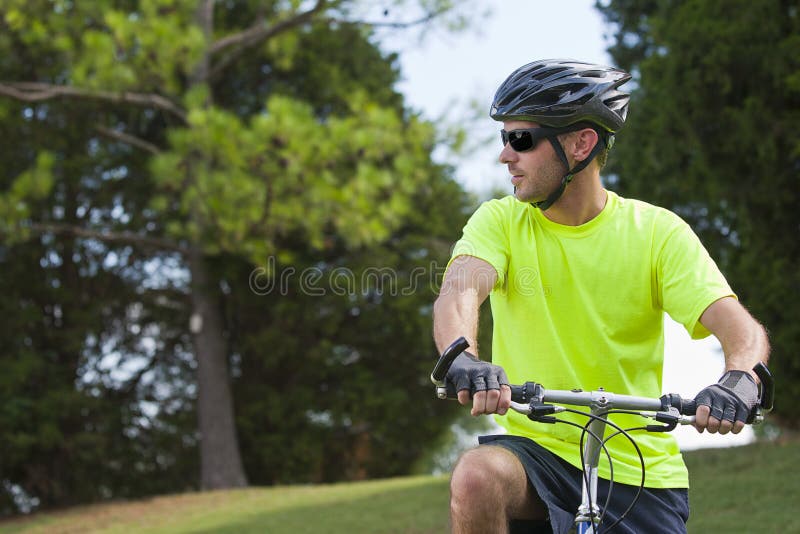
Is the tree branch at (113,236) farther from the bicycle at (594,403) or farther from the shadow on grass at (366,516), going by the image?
the bicycle at (594,403)

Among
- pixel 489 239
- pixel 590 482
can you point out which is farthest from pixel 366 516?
pixel 590 482

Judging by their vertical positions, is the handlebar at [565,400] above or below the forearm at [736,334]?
below

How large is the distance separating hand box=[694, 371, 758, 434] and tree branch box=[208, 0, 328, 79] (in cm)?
1185

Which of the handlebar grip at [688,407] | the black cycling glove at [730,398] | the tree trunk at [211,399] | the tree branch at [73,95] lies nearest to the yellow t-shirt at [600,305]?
the black cycling glove at [730,398]

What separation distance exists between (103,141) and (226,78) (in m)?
2.10

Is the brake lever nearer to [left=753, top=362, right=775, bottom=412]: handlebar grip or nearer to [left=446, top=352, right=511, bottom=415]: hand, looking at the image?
[left=446, top=352, right=511, bottom=415]: hand

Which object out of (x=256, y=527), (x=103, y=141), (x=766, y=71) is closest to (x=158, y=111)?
(x=103, y=141)

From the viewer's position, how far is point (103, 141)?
14.9m

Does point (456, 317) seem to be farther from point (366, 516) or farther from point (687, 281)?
point (366, 516)

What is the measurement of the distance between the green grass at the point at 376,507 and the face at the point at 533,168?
461cm

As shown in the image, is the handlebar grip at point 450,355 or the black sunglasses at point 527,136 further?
the black sunglasses at point 527,136

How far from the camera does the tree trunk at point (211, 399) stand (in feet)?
45.0

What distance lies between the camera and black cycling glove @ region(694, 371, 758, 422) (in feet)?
7.43

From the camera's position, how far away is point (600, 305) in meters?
2.78
